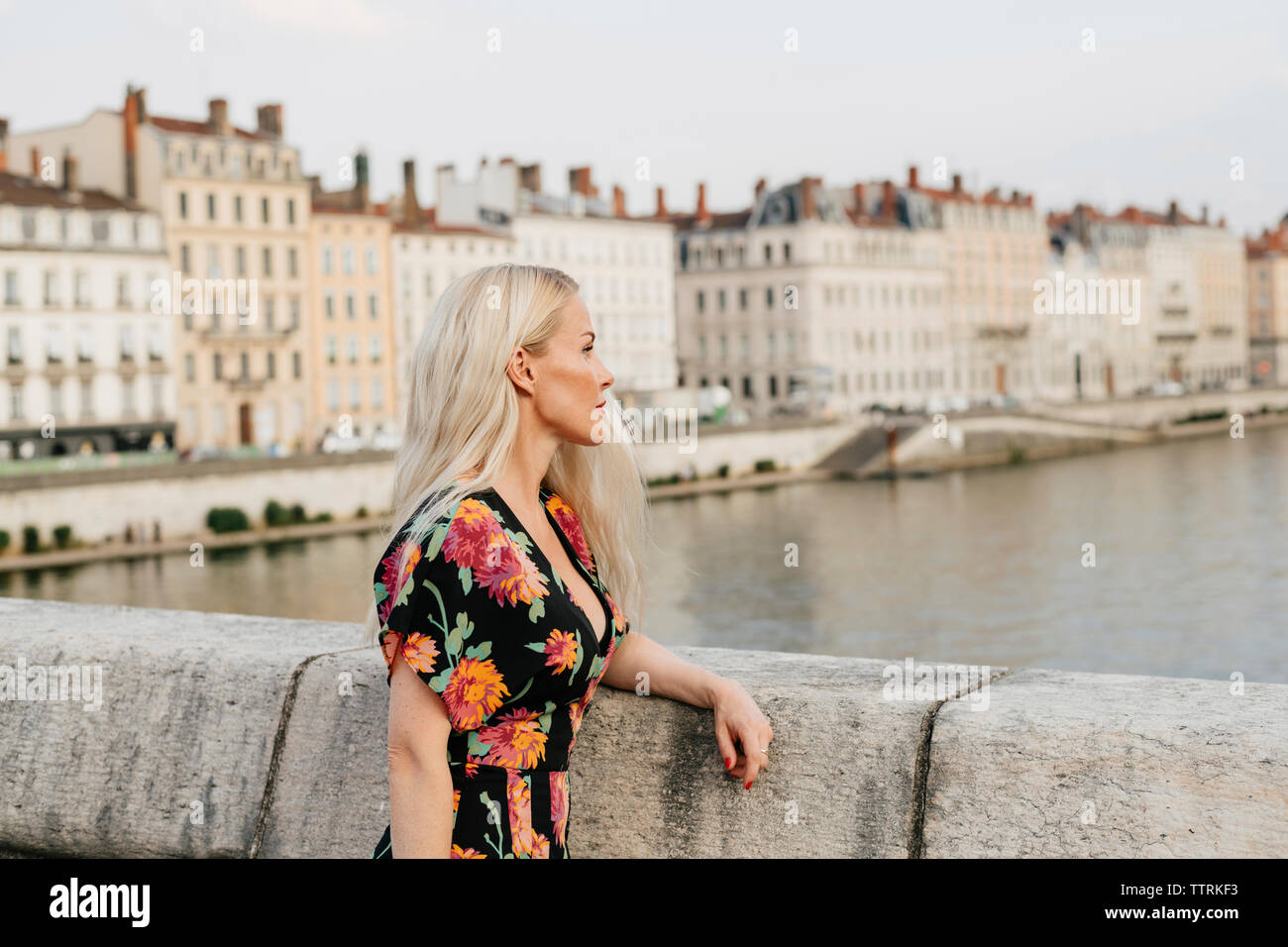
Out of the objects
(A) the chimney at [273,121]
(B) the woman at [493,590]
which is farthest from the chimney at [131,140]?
(B) the woman at [493,590]

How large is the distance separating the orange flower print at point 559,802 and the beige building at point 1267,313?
336ft

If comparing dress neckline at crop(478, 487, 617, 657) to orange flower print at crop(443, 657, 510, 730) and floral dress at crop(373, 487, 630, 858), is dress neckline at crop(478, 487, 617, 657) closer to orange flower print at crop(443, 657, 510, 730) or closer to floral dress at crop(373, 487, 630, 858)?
floral dress at crop(373, 487, 630, 858)

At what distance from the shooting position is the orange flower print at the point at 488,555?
190 centimetres

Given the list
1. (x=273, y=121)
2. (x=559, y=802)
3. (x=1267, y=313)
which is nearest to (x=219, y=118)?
(x=273, y=121)

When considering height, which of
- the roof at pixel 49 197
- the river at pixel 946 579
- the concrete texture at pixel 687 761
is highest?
the roof at pixel 49 197

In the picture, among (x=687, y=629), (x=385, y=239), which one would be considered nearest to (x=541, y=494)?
(x=687, y=629)

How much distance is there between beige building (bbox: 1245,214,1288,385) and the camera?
99062mm

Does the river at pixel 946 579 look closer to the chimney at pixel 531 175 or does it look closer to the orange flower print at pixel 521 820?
the chimney at pixel 531 175

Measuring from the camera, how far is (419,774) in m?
1.87

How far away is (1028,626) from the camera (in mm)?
24406

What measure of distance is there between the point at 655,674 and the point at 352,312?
47276mm

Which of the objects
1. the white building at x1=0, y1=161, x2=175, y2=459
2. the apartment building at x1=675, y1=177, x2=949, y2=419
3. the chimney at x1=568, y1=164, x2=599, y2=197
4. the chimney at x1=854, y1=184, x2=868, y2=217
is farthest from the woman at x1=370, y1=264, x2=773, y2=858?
the chimney at x1=854, y1=184, x2=868, y2=217
